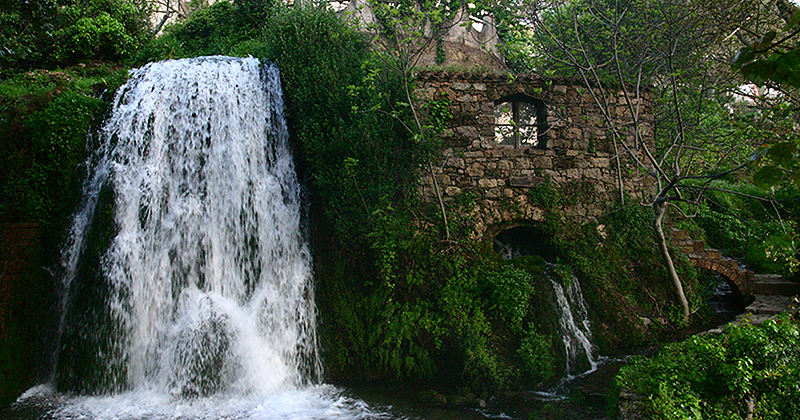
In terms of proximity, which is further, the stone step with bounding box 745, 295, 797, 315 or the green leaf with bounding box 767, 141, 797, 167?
the stone step with bounding box 745, 295, 797, 315

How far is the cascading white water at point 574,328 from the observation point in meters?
6.07

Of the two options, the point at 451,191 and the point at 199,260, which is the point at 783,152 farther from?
the point at 199,260

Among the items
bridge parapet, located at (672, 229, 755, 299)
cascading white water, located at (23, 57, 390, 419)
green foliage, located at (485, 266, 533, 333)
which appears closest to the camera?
cascading white water, located at (23, 57, 390, 419)

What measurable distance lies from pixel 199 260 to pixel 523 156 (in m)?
5.13

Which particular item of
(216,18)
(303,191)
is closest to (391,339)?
(303,191)

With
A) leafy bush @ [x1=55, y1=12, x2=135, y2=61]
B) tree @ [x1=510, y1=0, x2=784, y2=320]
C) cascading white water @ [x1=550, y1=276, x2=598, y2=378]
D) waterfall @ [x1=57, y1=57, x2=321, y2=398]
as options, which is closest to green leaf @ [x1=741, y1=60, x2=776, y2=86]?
tree @ [x1=510, y1=0, x2=784, y2=320]

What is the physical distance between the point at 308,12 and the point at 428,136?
313 centimetres

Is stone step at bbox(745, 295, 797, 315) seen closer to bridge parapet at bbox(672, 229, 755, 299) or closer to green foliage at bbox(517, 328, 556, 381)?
bridge parapet at bbox(672, 229, 755, 299)

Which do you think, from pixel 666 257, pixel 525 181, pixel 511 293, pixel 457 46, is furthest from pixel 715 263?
pixel 457 46

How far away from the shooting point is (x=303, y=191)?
684 cm

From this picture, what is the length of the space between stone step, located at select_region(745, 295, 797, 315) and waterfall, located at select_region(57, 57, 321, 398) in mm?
6221

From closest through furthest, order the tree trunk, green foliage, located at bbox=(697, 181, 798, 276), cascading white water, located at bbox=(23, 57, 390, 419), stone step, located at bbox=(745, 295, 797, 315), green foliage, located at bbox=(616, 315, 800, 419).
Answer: green foliage, located at bbox=(616, 315, 800, 419) → cascading white water, located at bbox=(23, 57, 390, 419) → stone step, located at bbox=(745, 295, 797, 315) → the tree trunk → green foliage, located at bbox=(697, 181, 798, 276)

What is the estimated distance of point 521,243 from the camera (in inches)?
316

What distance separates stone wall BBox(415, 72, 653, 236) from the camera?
7.29 meters
